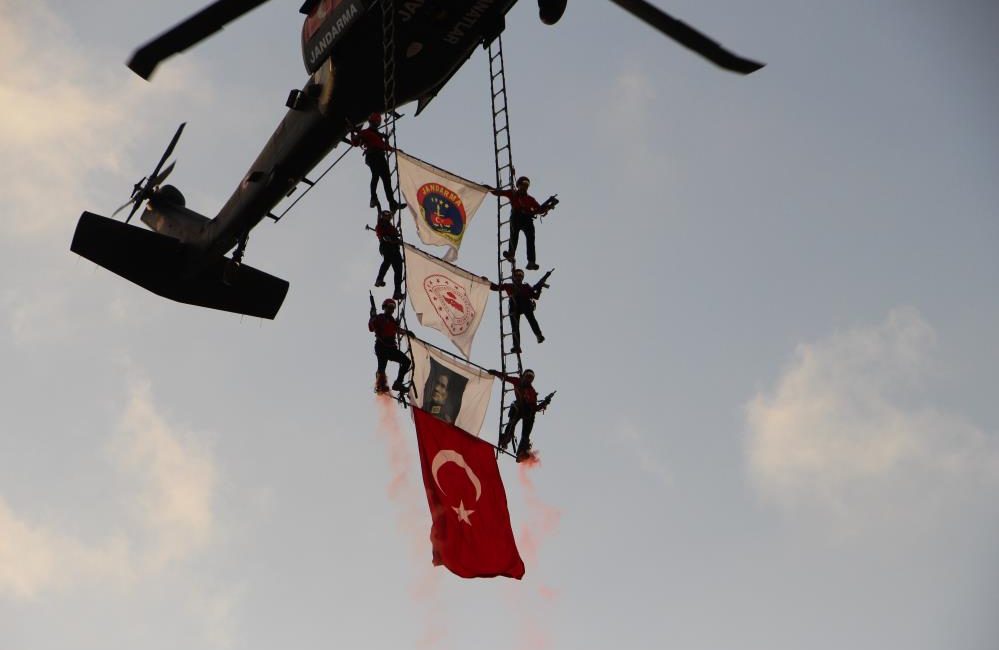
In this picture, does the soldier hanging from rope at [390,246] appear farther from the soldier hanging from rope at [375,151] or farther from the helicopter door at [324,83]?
the helicopter door at [324,83]

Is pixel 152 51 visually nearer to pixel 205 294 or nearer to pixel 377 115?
pixel 377 115

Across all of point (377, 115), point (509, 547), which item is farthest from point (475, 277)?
point (509, 547)

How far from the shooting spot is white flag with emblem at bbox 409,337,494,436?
1952 cm

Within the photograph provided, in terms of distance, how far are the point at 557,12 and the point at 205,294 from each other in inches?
366

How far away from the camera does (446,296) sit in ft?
67.4

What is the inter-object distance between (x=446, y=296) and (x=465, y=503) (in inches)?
133

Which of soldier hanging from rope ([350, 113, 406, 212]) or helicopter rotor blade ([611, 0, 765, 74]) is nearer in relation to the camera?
helicopter rotor blade ([611, 0, 765, 74])

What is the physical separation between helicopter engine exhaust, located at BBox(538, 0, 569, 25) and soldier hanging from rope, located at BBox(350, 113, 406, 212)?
3.18 m

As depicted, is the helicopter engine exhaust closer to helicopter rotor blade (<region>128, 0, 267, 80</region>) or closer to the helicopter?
the helicopter

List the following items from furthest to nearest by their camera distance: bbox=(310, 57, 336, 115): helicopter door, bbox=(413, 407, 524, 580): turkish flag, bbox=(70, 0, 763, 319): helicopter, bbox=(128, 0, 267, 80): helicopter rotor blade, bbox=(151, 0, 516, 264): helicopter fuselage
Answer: bbox=(310, 57, 336, 115): helicopter door → bbox=(151, 0, 516, 264): helicopter fuselage → bbox=(70, 0, 763, 319): helicopter → bbox=(413, 407, 524, 580): turkish flag → bbox=(128, 0, 267, 80): helicopter rotor blade

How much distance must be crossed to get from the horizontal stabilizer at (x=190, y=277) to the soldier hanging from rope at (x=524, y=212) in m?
6.15

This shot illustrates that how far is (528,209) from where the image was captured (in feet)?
71.5

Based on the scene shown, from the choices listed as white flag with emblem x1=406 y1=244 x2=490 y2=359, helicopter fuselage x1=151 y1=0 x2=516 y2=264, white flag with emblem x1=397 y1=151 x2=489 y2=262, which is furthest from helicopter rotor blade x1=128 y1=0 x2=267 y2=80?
white flag with emblem x1=406 y1=244 x2=490 y2=359

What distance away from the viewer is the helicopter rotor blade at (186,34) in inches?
723
